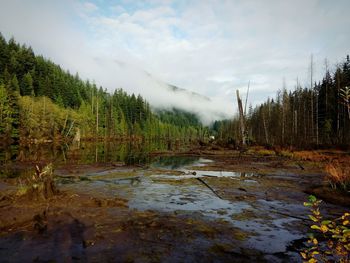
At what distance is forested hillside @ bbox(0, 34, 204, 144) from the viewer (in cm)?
5967

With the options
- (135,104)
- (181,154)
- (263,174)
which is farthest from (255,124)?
(263,174)

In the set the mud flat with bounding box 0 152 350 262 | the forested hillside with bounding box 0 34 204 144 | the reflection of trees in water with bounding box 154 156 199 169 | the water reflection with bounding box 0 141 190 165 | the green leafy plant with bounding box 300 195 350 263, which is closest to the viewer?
the green leafy plant with bounding box 300 195 350 263

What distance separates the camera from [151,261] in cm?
513

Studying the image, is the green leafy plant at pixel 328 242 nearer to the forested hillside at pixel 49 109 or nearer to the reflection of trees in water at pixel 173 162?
the reflection of trees in water at pixel 173 162

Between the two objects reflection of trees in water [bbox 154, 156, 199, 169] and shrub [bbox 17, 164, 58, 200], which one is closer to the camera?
shrub [bbox 17, 164, 58, 200]

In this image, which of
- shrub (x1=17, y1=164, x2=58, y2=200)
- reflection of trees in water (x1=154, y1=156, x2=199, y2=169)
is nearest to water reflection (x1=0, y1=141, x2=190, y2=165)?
reflection of trees in water (x1=154, y1=156, x2=199, y2=169)

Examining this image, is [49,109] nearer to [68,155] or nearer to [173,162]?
[68,155]

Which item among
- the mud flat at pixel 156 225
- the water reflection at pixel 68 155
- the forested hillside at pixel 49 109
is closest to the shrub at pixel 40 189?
the mud flat at pixel 156 225

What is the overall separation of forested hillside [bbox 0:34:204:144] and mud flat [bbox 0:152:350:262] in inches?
1797

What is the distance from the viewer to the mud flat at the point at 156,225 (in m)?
5.47

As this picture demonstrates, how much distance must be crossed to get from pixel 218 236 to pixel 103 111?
347 ft

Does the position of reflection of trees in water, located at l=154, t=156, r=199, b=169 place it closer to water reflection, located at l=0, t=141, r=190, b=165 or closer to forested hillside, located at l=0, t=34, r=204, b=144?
water reflection, located at l=0, t=141, r=190, b=165

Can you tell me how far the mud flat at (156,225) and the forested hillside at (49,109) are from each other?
45.6 m

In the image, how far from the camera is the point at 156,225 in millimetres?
7176
